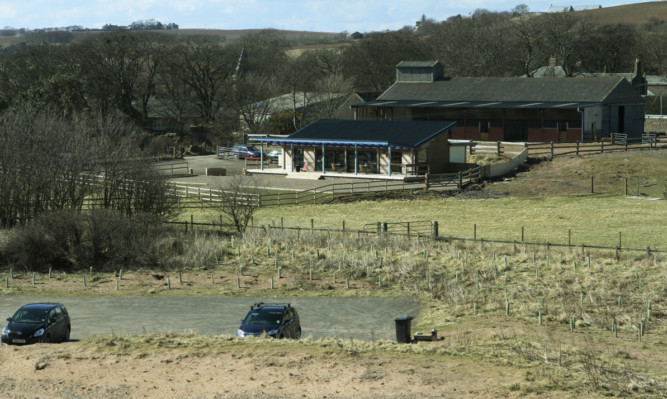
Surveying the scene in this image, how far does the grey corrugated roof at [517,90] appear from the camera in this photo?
78719 millimetres

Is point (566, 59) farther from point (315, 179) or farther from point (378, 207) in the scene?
point (378, 207)

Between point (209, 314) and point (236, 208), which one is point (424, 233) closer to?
point (236, 208)

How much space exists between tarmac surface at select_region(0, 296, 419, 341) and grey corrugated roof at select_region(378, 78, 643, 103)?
51557 mm

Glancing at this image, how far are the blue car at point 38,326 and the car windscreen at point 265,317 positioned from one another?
5863mm

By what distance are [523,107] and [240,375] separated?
59.4m

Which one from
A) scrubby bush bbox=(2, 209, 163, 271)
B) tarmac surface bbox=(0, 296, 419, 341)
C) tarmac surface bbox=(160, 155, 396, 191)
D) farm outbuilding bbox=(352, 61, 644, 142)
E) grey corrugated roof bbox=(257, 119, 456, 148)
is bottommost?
tarmac surface bbox=(0, 296, 419, 341)

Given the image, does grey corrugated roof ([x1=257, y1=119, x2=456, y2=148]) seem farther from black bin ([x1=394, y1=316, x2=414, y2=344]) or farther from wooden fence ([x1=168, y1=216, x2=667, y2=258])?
black bin ([x1=394, y1=316, x2=414, y2=344])

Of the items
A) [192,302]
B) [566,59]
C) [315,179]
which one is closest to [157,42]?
[566,59]

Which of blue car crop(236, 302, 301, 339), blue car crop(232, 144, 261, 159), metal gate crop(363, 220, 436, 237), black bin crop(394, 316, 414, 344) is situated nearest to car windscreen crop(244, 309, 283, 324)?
blue car crop(236, 302, 301, 339)

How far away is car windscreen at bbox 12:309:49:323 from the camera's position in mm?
26328

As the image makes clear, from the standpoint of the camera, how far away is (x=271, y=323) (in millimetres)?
26406

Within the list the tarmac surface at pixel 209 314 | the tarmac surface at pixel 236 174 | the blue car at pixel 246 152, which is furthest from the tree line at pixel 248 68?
the tarmac surface at pixel 209 314

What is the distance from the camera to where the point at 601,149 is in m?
70.6

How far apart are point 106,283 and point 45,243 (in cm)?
509
